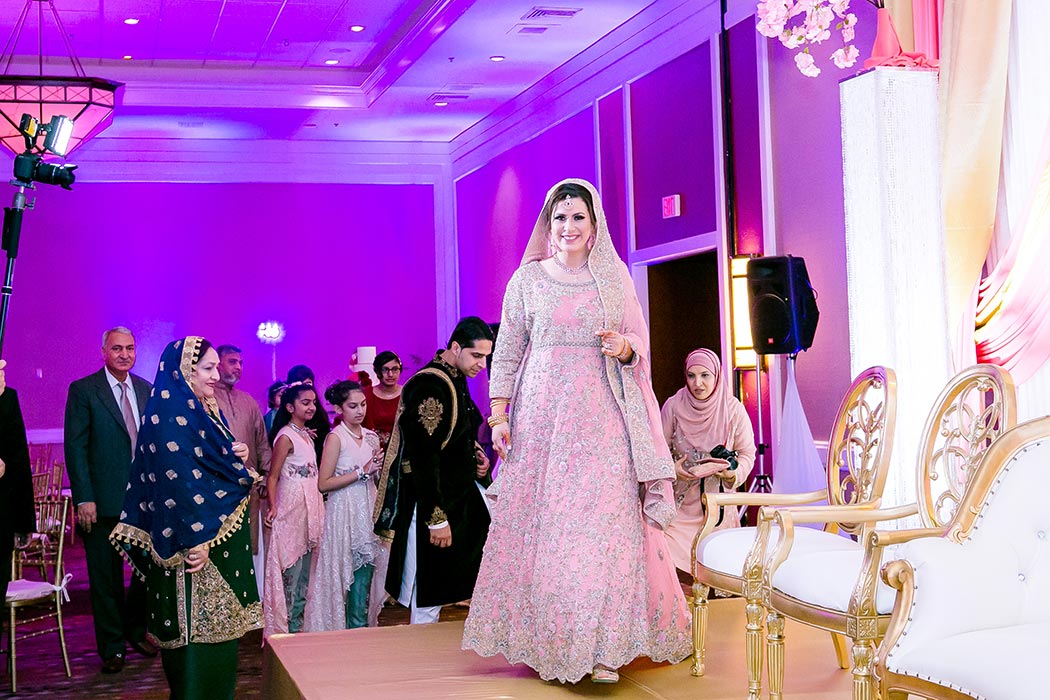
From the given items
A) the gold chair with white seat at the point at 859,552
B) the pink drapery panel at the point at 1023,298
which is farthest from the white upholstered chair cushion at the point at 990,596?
the pink drapery panel at the point at 1023,298

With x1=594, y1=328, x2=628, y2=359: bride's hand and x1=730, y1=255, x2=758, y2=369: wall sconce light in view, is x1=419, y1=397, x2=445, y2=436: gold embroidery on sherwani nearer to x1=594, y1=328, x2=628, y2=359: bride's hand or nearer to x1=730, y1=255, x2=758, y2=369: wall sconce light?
x1=594, y1=328, x2=628, y2=359: bride's hand

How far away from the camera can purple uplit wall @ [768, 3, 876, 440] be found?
5.57 metres

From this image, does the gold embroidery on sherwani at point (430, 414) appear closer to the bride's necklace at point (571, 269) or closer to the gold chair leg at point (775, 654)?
the bride's necklace at point (571, 269)

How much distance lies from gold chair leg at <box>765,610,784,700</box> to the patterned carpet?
2.00 metres

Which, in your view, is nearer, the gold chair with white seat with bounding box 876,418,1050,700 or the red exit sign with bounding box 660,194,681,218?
the gold chair with white seat with bounding box 876,418,1050,700

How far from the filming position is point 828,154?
5.63 metres

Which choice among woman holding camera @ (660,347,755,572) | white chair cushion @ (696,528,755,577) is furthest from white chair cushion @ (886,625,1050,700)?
woman holding camera @ (660,347,755,572)

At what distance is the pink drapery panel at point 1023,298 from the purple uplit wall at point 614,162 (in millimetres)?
4180

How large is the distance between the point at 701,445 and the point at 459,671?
82.1 inches

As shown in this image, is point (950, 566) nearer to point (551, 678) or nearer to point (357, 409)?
point (551, 678)

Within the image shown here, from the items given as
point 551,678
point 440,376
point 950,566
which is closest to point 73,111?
point 440,376

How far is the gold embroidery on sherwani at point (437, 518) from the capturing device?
4469mm

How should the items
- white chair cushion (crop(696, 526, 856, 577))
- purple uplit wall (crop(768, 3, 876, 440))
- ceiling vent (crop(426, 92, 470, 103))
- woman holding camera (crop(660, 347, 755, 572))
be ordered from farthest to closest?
ceiling vent (crop(426, 92, 470, 103)), purple uplit wall (crop(768, 3, 876, 440)), woman holding camera (crop(660, 347, 755, 572)), white chair cushion (crop(696, 526, 856, 577))

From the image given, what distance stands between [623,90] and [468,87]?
78.8 inches
